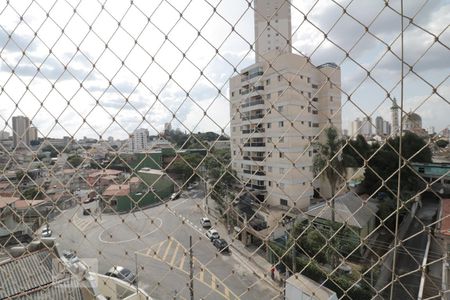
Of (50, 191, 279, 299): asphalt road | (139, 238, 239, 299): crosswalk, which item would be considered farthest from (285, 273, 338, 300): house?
(139, 238, 239, 299): crosswalk

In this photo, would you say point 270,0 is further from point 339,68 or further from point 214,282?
point 214,282

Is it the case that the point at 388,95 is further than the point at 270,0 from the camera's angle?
No

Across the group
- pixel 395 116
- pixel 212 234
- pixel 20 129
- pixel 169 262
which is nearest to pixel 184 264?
pixel 169 262

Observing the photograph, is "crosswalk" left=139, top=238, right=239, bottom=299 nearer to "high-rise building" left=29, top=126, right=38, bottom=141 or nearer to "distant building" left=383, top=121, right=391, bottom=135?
"high-rise building" left=29, top=126, right=38, bottom=141

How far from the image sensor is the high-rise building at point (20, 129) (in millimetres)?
1282

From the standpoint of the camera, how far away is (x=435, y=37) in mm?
602

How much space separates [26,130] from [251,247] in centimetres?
537

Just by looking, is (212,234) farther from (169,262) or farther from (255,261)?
(255,261)

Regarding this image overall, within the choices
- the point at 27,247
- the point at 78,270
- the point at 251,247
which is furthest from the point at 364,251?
the point at 27,247

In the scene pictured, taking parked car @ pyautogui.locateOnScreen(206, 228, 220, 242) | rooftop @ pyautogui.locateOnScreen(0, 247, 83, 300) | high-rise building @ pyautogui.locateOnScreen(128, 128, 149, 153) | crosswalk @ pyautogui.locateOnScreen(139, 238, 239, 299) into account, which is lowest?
crosswalk @ pyautogui.locateOnScreen(139, 238, 239, 299)

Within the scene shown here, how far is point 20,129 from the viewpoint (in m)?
1.40

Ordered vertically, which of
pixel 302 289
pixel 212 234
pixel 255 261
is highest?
pixel 302 289

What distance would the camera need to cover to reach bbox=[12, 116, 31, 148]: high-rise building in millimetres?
1282

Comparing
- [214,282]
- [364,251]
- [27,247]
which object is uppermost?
[27,247]
